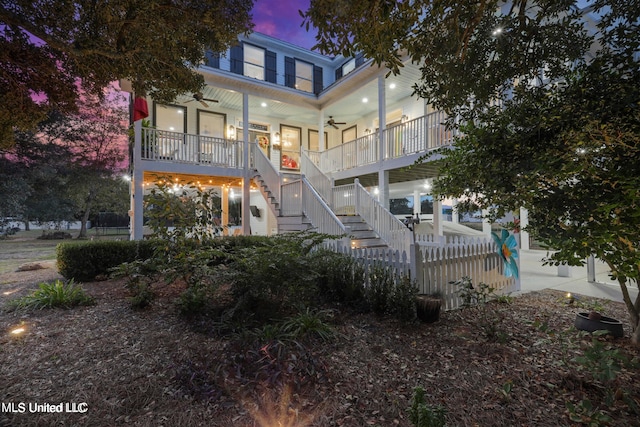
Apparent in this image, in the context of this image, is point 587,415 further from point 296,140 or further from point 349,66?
point 349,66

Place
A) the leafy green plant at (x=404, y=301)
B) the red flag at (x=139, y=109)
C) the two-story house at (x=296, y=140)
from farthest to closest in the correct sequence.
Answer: the two-story house at (x=296, y=140)
the red flag at (x=139, y=109)
the leafy green plant at (x=404, y=301)

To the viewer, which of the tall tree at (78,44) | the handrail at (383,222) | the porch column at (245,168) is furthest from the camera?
the porch column at (245,168)

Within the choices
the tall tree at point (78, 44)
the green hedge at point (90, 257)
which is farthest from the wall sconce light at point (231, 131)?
the tall tree at point (78, 44)

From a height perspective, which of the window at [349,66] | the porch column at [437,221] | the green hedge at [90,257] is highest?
the window at [349,66]

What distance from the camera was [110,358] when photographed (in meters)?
2.82

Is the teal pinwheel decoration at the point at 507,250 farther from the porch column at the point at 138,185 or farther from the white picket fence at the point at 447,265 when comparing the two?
the porch column at the point at 138,185

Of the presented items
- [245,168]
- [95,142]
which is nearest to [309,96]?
[245,168]

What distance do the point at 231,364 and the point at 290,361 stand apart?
535 mm

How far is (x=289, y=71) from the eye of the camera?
541 inches

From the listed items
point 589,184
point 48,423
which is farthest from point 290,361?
point 589,184

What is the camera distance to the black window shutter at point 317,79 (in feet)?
47.6

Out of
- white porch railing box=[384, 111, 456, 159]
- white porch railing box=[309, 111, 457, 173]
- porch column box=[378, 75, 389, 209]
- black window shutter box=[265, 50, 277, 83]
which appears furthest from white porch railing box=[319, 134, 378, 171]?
black window shutter box=[265, 50, 277, 83]

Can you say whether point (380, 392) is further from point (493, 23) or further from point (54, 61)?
point (54, 61)

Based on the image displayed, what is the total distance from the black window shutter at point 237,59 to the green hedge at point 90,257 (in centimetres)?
888
